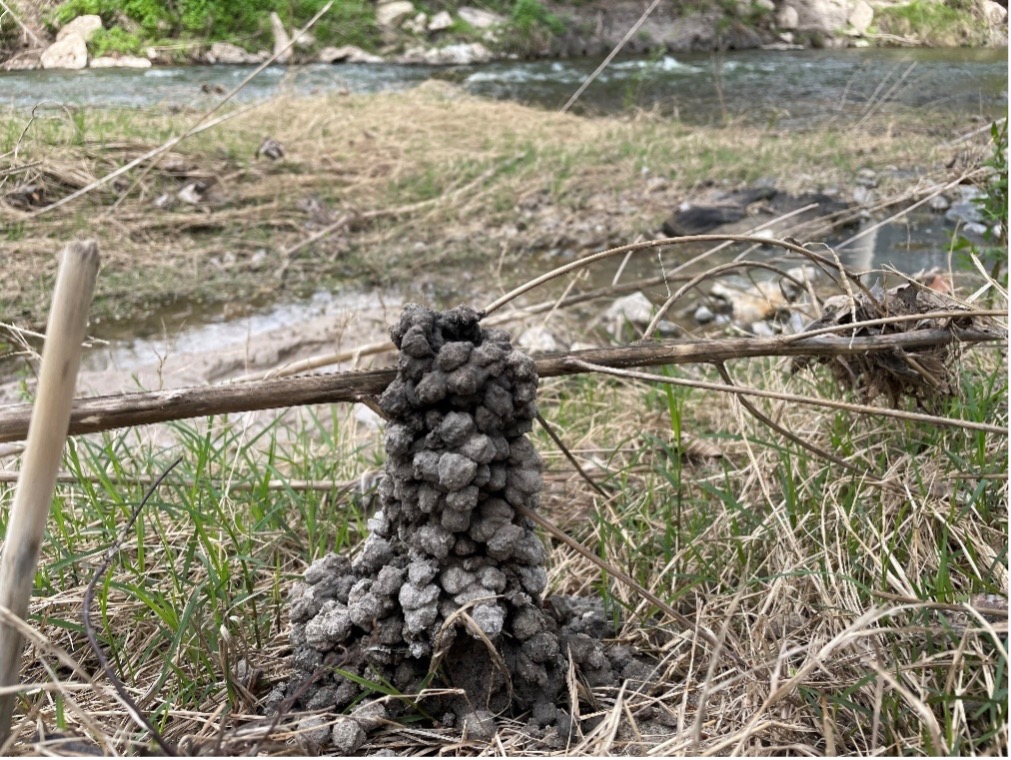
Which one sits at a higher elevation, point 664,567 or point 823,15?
point 823,15

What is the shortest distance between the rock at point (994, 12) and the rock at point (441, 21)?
2.75 meters

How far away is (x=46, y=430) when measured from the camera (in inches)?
38.0

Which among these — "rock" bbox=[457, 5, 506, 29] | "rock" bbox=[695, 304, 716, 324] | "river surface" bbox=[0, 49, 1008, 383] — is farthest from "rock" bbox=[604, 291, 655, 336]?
"rock" bbox=[457, 5, 506, 29]

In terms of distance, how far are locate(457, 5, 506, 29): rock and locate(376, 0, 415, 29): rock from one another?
6.09 ft

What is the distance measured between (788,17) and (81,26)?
3.07 m

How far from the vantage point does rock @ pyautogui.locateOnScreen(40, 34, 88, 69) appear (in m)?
1.54

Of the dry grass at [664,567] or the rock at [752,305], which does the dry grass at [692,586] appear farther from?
the rock at [752,305]

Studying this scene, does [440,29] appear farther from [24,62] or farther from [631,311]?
[24,62]

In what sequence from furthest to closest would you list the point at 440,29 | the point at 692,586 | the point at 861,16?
the point at 440,29 → the point at 861,16 → the point at 692,586

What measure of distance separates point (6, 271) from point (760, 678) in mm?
3857

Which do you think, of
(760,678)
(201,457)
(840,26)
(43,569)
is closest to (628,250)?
(760,678)

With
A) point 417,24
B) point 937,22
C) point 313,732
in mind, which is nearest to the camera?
point 313,732

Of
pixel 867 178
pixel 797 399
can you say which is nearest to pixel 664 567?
pixel 797 399

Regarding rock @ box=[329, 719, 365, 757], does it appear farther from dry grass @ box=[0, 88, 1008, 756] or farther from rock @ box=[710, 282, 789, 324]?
rock @ box=[710, 282, 789, 324]
